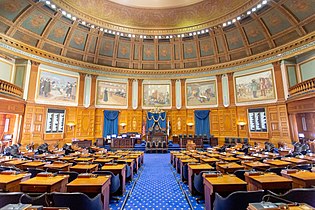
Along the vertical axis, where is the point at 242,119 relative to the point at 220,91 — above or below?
below

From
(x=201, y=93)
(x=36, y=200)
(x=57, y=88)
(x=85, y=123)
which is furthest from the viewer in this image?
(x=201, y=93)

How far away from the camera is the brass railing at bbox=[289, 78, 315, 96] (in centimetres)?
948

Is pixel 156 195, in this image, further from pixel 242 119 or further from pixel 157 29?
pixel 157 29

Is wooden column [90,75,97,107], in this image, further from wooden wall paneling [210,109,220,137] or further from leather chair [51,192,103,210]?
leather chair [51,192,103,210]

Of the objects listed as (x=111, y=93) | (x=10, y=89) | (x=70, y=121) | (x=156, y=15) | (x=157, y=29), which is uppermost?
(x=156, y=15)

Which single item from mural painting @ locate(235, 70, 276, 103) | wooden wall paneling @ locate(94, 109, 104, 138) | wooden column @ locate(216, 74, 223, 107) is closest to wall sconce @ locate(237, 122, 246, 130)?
mural painting @ locate(235, 70, 276, 103)

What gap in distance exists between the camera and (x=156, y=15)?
14.8 m

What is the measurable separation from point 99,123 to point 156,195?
1249 centimetres

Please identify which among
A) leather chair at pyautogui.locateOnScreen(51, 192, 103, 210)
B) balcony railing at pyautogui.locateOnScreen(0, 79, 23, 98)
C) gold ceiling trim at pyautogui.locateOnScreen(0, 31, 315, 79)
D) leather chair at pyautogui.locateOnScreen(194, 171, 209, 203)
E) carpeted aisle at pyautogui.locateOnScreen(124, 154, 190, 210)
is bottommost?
carpeted aisle at pyautogui.locateOnScreen(124, 154, 190, 210)

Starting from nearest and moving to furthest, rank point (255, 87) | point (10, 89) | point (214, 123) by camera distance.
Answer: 1. point (10, 89)
2. point (255, 87)
3. point (214, 123)

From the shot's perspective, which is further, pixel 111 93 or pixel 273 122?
pixel 111 93

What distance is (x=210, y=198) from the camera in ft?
10.4

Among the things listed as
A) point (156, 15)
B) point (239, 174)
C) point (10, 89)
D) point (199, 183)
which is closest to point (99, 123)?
point (10, 89)

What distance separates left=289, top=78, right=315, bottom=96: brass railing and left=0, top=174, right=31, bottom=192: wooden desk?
524 inches
